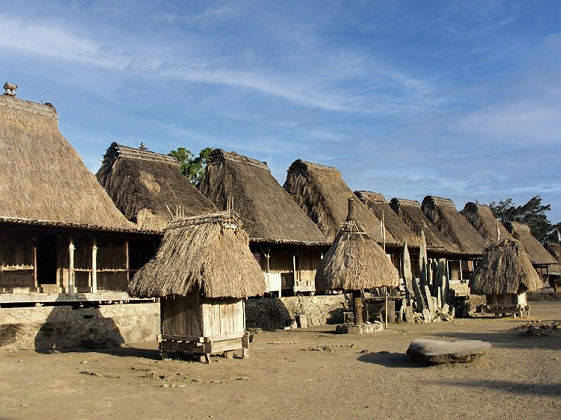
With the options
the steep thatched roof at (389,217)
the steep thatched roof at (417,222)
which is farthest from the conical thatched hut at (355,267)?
the steep thatched roof at (417,222)

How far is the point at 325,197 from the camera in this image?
27031 millimetres

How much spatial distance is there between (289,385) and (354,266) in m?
7.90

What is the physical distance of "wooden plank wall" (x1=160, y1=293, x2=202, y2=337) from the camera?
1161cm

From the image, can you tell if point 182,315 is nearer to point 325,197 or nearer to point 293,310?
point 293,310

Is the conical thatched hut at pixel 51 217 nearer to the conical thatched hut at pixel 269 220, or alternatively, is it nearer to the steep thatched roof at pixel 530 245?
the conical thatched hut at pixel 269 220

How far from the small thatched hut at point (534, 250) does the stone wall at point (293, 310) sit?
25369mm

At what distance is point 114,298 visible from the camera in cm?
1520

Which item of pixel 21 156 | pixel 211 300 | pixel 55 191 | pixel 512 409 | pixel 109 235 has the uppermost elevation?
pixel 21 156

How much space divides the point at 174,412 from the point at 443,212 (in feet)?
109

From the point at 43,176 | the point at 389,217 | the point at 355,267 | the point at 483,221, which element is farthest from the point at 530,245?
the point at 43,176

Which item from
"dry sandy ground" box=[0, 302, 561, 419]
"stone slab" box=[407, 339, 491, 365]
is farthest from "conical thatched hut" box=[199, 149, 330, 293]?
"stone slab" box=[407, 339, 491, 365]

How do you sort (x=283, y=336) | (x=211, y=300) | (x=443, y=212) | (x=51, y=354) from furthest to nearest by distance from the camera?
(x=443, y=212) < (x=283, y=336) < (x=51, y=354) < (x=211, y=300)

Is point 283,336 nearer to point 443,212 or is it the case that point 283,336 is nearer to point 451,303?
point 451,303

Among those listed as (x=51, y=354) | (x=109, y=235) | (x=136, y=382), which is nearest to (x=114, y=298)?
(x=109, y=235)
